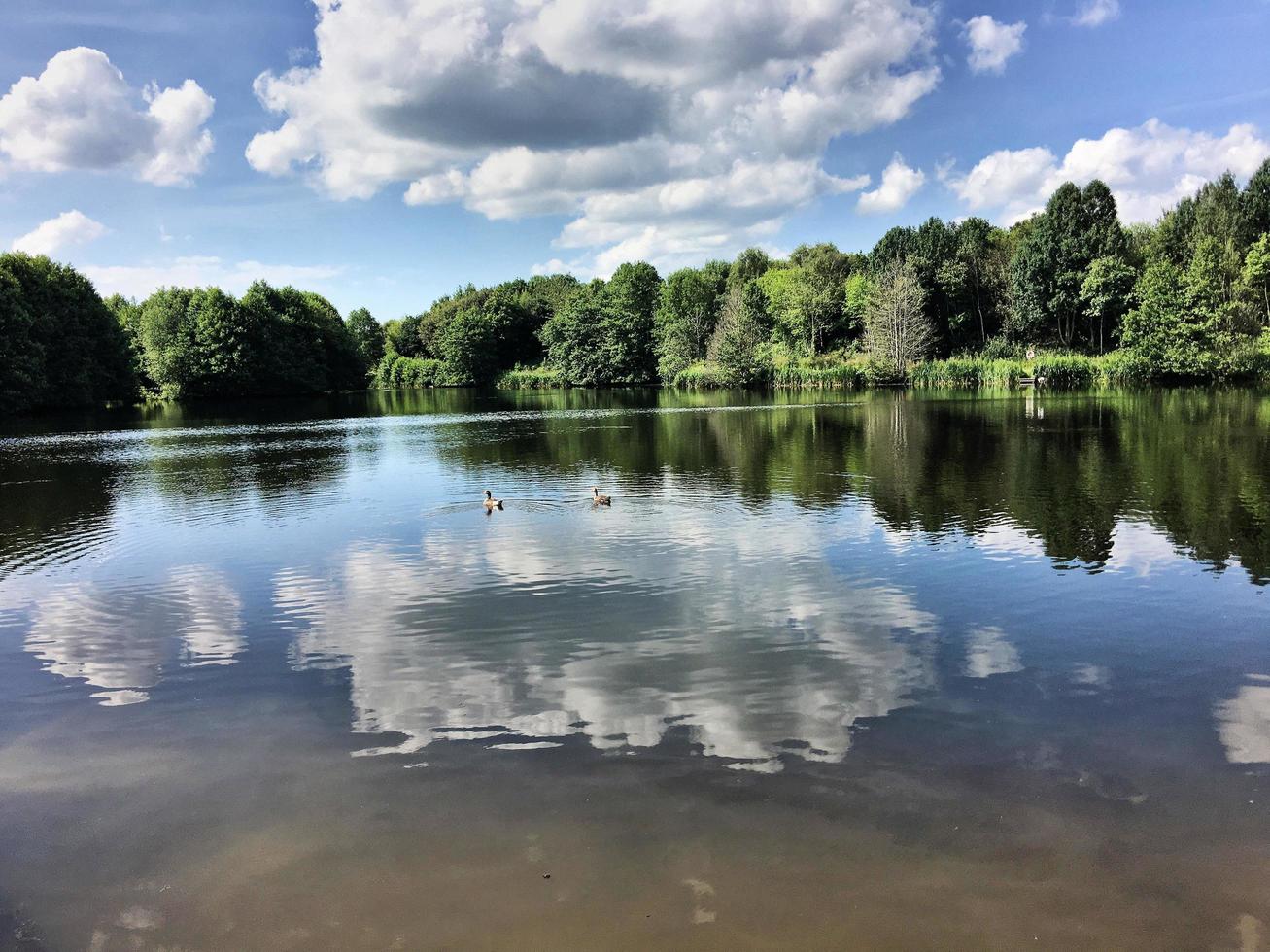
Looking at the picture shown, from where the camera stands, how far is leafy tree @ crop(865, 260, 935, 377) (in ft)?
252

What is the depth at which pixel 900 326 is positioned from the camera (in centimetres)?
7706

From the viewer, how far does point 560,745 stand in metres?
8.08

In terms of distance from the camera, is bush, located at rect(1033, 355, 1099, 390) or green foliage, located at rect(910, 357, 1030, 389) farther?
green foliage, located at rect(910, 357, 1030, 389)

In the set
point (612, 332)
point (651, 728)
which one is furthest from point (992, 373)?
point (651, 728)

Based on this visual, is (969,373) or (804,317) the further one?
(804,317)

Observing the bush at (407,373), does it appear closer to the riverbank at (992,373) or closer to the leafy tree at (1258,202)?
the riverbank at (992,373)

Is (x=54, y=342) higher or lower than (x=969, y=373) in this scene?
higher

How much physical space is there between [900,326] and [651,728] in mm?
75343

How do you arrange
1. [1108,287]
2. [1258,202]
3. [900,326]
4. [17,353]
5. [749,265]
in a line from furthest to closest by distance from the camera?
[749,265] < [900,326] < [1108,287] < [1258,202] < [17,353]

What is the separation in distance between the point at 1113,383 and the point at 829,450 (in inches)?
1858

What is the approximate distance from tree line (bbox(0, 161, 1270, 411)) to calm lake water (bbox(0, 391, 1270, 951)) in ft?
195

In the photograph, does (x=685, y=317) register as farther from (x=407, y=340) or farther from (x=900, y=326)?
(x=407, y=340)

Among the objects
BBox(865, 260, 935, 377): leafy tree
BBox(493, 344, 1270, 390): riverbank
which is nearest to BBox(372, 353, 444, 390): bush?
BBox(493, 344, 1270, 390): riverbank

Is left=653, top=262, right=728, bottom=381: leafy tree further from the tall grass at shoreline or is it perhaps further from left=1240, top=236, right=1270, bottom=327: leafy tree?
left=1240, top=236, right=1270, bottom=327: leafy tree
